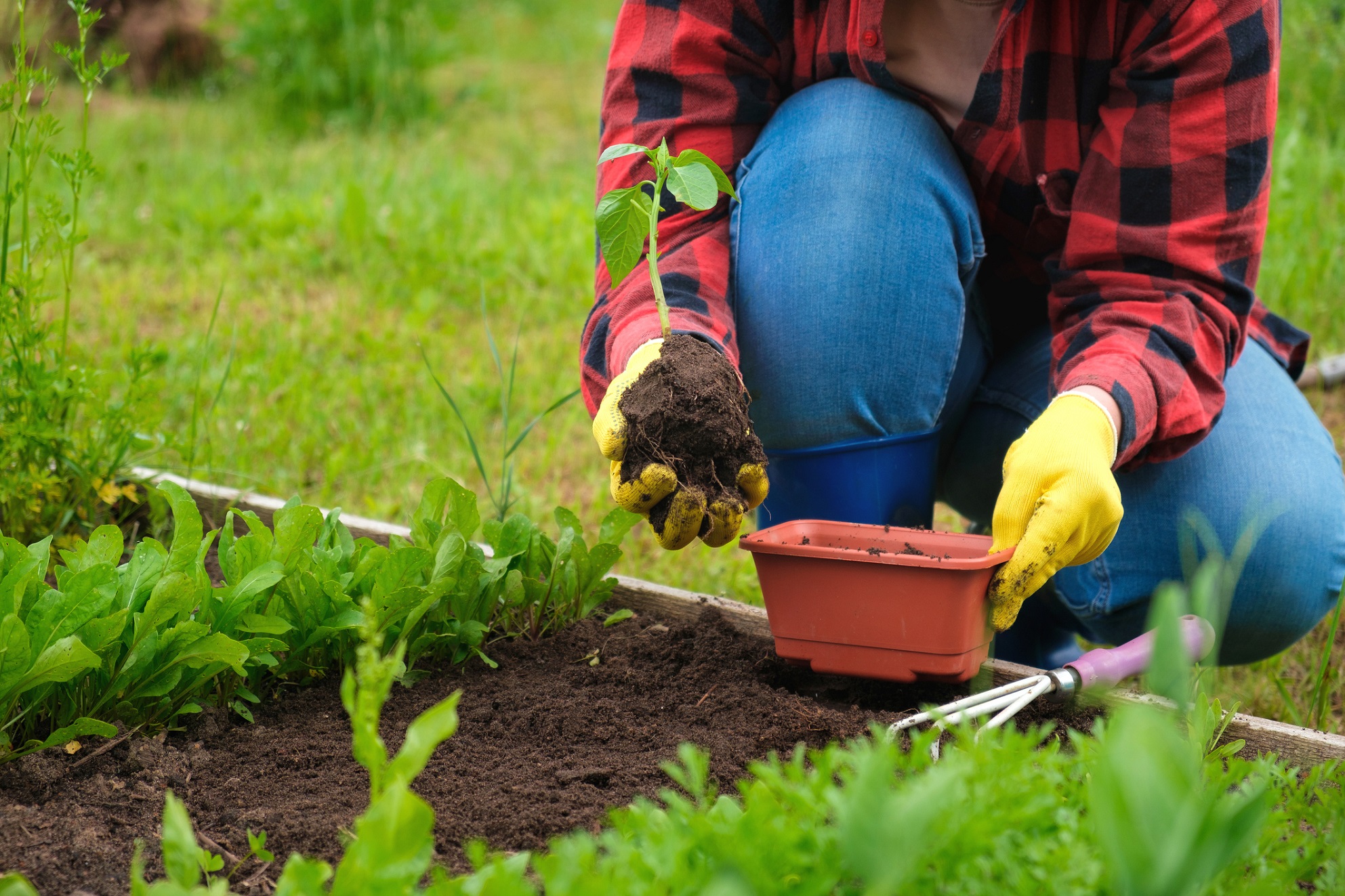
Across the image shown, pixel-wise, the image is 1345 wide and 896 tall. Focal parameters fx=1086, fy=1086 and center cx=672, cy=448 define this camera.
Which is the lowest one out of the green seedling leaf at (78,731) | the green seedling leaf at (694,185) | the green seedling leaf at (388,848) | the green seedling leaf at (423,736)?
the green seedling leaf at (78,731)

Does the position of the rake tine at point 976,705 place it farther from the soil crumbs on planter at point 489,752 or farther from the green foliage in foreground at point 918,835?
the green foliage in foreground at point 918,835

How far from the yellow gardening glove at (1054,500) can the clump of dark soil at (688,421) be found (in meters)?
0.32

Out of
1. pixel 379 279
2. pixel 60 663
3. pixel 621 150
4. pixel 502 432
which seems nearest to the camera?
pixel 60 663

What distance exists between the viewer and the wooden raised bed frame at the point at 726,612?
49.2 inches

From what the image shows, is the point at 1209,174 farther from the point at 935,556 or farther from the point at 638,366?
the point at 638,366

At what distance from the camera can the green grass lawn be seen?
2.33 metres

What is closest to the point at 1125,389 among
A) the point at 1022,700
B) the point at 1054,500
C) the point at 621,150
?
the point at 1054,500

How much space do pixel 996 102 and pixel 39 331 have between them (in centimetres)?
134

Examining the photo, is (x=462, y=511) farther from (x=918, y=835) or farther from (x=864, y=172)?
(x=918, y=835)

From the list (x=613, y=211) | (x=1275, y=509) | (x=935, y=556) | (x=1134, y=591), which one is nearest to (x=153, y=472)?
(x=613, y=211)

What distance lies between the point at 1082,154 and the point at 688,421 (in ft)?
2.65

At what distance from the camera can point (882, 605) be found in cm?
123

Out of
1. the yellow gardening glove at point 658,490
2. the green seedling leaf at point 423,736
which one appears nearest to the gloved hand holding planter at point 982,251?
the yellow gardening glove at point 658,490

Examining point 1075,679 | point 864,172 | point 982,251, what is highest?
point 864,172
